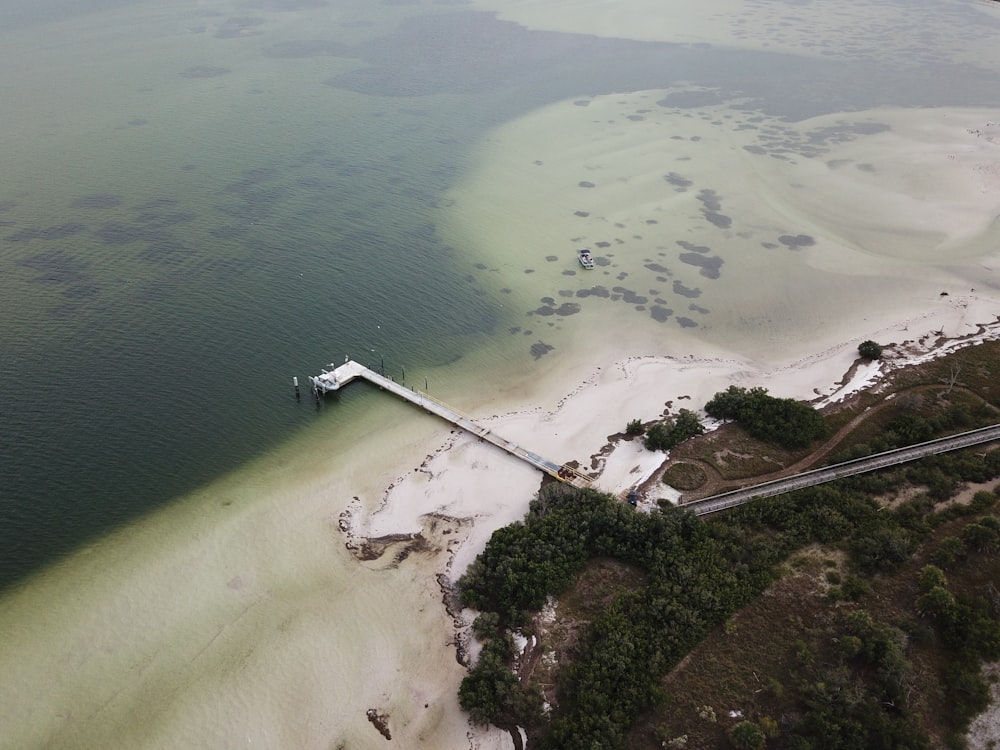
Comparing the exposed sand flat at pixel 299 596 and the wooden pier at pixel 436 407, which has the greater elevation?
the wooden pier at pixel 436 407

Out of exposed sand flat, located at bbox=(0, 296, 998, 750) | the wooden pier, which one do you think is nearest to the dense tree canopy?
exposed sand flat, located at bbox=(0, 296, 998, 750)

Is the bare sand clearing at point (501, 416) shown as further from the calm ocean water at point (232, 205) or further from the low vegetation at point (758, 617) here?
the calm ocean water at point (232, 205)

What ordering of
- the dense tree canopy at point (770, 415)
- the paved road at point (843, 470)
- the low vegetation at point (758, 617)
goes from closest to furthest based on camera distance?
1. the low vegetation at point (758, 617)
2. the paved road at point (843, 470)
3. the dense tree canopy at point (770, 415)

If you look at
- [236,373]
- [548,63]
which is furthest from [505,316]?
[548,63]

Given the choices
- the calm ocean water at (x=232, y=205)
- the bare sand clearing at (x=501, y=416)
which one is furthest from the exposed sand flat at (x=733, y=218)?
the calm ocean water at (x=232, y=205)

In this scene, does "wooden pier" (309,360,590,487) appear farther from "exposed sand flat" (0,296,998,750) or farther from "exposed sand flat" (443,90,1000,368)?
"exposed sand flat" (443,90,1000,368)

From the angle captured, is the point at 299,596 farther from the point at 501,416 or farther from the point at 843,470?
the point at 843,470

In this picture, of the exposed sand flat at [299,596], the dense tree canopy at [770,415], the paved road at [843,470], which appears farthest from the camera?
the dense tree canopy at [770,415]
